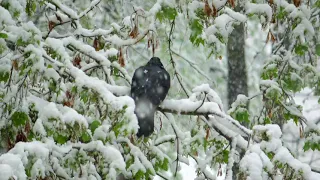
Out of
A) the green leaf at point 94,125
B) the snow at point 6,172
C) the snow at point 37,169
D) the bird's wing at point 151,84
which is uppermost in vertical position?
the bird's wing at point 151,84

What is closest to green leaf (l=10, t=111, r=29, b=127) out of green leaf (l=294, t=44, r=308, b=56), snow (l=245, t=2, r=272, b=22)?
snow (l=245, t=2, r=272, b=22)

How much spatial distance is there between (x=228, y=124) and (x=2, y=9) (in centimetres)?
178

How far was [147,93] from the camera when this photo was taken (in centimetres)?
412

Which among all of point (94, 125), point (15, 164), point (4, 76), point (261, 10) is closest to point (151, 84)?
point (94, 125)

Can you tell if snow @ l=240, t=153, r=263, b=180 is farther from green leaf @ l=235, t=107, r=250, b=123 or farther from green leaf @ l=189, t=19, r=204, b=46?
green leaf @ l=235, t=107, r=250, b=123

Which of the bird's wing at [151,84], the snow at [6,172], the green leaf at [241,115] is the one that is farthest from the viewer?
the green leaf at [241,115]

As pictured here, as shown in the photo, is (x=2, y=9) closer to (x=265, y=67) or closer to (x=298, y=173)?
(x=298, y=173)

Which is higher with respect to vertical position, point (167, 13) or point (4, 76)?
point (167, 13)

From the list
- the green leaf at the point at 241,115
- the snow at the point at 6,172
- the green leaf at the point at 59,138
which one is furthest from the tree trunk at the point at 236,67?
the snow at the point at 6,172

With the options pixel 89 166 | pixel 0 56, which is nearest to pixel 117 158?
pixel 89 166

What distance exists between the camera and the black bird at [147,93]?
3.94 metres

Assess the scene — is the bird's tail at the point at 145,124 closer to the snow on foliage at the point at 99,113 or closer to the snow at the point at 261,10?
the snow on foliage at the point at 99,113

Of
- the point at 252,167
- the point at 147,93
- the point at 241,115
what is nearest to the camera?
the point at 252,167

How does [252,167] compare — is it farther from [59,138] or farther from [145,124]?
[59,138]
